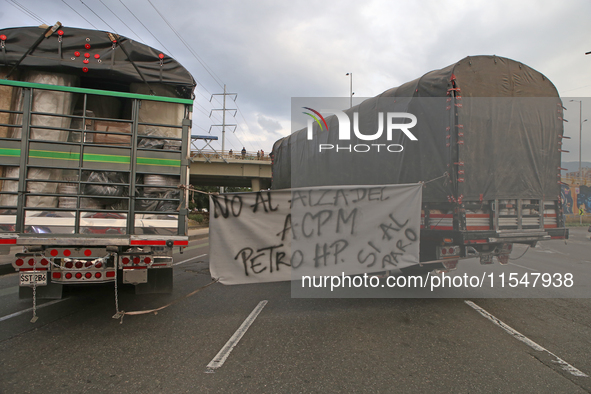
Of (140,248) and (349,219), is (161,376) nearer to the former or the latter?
(140,248)

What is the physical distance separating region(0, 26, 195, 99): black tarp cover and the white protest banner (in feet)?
6.64

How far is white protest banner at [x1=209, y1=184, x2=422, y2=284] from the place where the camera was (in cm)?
490

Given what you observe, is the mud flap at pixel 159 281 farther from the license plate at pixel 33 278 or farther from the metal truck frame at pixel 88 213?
the license plate at pixel 33 278

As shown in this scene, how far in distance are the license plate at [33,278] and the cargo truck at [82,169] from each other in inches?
0.5

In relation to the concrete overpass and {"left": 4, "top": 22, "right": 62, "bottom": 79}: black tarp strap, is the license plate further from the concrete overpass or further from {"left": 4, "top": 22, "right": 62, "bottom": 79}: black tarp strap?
the concrete overpass

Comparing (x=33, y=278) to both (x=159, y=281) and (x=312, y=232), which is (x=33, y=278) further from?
(x=312, y=232)

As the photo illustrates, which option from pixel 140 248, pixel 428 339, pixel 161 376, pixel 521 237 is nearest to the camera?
pixel 161 376

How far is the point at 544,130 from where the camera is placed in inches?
252

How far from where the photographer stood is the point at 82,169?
14.1 feet

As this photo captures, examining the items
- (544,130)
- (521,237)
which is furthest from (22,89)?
(544,130)

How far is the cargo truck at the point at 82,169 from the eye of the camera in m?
4.16

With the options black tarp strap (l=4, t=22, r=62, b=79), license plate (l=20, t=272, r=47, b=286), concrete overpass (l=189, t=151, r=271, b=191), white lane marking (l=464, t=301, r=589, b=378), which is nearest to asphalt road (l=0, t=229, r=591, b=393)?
white lane marking (l=464, t=301, r=589, b=378)

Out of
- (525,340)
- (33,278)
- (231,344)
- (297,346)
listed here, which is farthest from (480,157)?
(33,278)

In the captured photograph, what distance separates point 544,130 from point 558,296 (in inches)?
120
